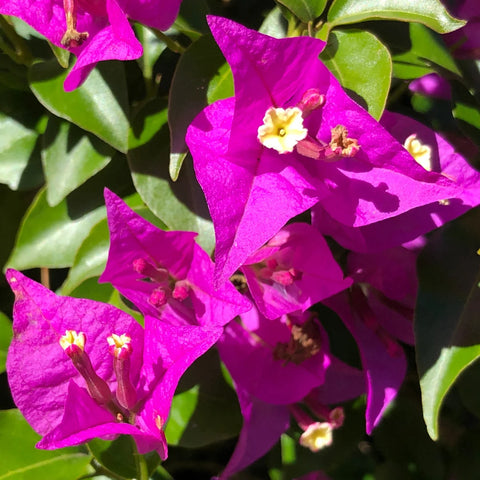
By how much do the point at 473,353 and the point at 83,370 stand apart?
15.5 inches

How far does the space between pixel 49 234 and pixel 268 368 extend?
0.32 meters

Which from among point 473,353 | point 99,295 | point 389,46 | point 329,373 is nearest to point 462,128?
point 389,46

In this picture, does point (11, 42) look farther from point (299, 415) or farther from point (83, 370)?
point (299, 415)

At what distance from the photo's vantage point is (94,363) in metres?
0.79

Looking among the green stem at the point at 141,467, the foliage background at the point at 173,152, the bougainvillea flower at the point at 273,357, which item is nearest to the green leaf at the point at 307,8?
the foliage background at the point at 173,152

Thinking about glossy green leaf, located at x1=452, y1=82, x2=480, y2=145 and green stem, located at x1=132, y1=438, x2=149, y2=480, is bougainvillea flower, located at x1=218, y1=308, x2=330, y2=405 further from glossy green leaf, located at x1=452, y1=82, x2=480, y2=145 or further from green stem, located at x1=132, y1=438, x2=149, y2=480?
glossy green leaf, located at x1=452, y1=82, x2=480, y2=145

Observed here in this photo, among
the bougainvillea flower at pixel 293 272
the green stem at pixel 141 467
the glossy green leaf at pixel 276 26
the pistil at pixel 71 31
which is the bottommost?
the green stem at pixel 141 467

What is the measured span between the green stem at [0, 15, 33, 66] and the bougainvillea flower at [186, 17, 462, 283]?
306 mm

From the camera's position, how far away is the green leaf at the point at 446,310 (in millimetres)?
759

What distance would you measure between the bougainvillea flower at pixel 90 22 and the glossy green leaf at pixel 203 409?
393 millimetres

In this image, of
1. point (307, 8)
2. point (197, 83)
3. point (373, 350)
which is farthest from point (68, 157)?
point (373, 350)

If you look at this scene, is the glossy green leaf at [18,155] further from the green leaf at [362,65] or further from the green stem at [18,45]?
the green leaf at [362,65]

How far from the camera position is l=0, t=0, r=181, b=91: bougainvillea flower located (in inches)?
26.9

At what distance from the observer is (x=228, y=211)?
25.8 inches
